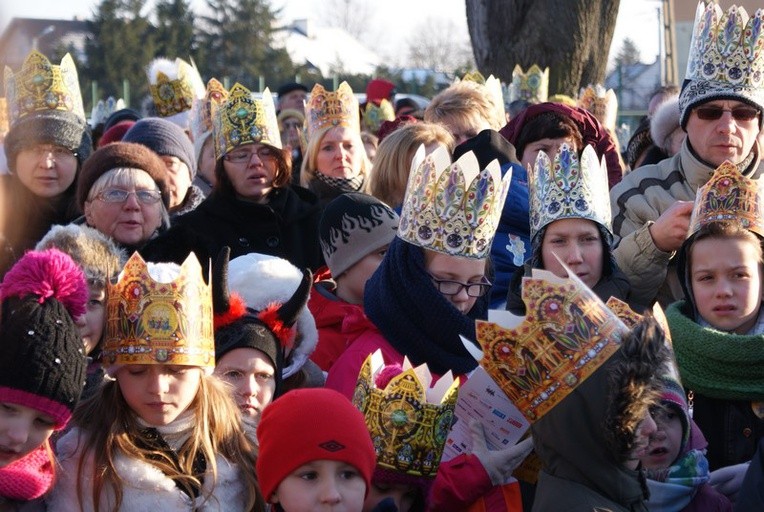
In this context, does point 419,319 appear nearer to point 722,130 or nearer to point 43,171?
point 722,130

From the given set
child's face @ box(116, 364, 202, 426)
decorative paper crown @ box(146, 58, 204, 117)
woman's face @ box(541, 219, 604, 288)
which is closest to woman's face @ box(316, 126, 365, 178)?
woman's face @ box(541, 219, 604, 288)

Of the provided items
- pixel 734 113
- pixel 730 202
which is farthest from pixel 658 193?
pixel 730 202

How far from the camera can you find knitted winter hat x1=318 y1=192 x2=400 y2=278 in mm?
5242

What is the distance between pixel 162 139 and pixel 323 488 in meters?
3.29

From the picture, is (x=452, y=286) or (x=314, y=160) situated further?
(x=314, y=160)

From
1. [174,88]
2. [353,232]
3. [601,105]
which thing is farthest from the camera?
[601,105]

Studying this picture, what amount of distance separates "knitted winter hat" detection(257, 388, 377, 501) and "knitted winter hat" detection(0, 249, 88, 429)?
56 cm

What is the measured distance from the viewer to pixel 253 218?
20.2 ft

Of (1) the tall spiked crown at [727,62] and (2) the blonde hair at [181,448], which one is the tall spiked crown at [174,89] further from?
(2) the blonde hair at [181,448]

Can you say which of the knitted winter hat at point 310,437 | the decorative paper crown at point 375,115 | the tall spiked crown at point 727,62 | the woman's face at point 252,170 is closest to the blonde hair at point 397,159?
the woman's face at point 252,170

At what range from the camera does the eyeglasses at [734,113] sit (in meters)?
5.79

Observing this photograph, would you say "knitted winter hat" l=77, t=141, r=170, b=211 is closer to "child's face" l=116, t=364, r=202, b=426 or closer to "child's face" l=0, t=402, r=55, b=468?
"child's face" l=116, t=364, r=202, b=426

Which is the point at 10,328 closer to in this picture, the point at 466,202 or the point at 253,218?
the point at 466,202

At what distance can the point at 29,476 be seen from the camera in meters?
3.61
